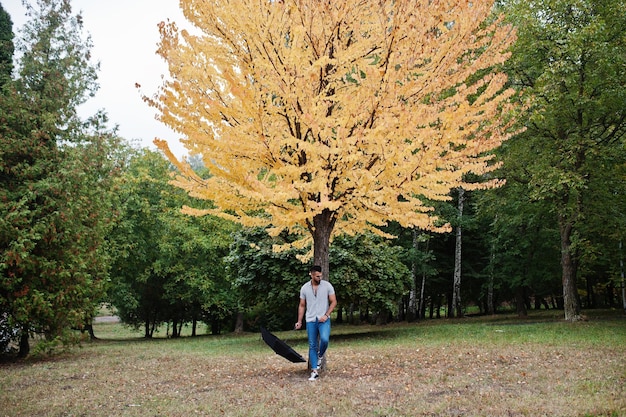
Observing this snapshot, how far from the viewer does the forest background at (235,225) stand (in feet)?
40.7

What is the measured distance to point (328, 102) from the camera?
7.13 m

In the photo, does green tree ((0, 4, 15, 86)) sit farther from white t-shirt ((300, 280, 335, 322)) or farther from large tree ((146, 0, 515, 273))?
white t-shirt ((300, 280, 335, 322))

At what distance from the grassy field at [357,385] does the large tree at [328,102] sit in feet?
7.17

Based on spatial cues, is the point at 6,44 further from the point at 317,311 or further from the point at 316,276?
the point at 317,311

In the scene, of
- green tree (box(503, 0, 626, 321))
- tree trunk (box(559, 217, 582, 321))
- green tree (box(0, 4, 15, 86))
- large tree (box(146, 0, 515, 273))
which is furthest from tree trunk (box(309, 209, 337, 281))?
tree trunk (box(559, 217, 582, 321))

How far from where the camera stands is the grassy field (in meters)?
5.25

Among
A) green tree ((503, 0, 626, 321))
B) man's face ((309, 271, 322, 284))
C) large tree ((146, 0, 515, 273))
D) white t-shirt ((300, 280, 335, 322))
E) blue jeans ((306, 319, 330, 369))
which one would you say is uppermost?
green tree ((503, 0, 626, 321))

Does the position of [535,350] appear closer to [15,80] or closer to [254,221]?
[254,221]

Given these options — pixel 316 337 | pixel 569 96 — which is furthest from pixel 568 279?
pixel 316 337

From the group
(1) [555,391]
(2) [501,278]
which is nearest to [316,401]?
(1) [555,391]

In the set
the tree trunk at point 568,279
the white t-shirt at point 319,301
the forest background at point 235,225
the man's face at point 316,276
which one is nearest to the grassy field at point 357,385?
the white t-shirt at point 319,301

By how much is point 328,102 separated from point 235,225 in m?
17.3

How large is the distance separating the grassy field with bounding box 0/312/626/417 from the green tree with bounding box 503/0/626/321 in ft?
22.2

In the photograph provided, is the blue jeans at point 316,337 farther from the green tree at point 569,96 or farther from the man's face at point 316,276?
the green tree at point 569,96
